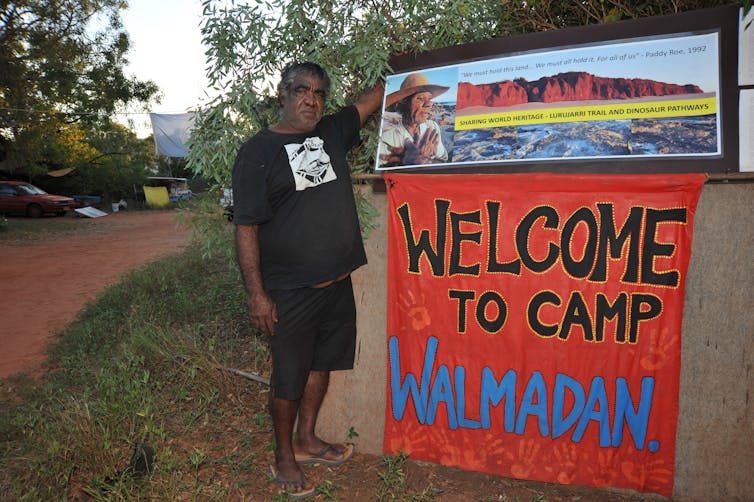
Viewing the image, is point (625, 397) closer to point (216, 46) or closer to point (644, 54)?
point (644, 54)

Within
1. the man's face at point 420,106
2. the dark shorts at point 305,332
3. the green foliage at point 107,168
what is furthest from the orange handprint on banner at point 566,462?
the green foliage at point 107,168

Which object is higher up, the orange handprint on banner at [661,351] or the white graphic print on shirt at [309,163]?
the white graphic print on shirt at [309,163]

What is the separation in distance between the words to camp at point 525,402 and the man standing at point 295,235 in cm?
58

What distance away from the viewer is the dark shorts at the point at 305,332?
107 inches

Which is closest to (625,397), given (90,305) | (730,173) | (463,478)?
(463,478)

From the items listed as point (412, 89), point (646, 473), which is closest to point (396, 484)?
point (646, 473)

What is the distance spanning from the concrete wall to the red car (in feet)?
78.9

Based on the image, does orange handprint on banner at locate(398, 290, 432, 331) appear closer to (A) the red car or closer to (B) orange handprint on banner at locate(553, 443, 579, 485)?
(B) orange handprint on banner at locate(553, 443, 579, 485)

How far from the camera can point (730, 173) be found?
2.43 meters

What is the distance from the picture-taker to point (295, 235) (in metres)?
2.62

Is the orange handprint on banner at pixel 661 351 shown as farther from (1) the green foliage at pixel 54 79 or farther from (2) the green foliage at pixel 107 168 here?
(2) the green foliage at pixel 107 168

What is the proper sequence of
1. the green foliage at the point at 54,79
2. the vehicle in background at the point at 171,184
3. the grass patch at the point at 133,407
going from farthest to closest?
the vehicle in background at the point at 171,184 < the green foliage at the point at 54,79 < the grass patch at the point at 133,407

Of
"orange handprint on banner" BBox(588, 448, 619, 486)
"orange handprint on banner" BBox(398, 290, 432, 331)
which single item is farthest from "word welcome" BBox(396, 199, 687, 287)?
"orange handprint on banner" BBox(588, 448, 619, 486)

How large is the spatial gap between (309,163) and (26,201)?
22909 mm
